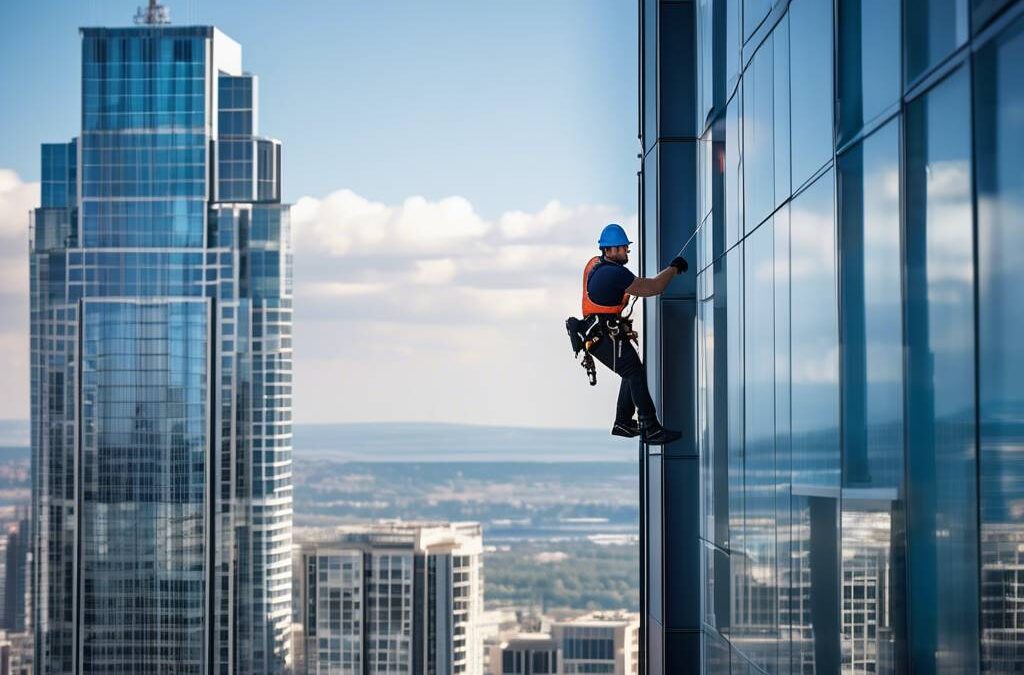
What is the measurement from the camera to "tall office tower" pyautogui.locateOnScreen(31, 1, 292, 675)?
55688 mm

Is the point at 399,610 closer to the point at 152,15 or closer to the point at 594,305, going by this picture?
the point at 152,15

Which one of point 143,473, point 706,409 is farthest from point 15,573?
point 706,409

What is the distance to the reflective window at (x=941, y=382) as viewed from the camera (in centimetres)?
345

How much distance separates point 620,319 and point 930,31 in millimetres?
3452

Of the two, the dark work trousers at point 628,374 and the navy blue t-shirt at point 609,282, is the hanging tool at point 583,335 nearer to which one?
the dark work trousers at point 628,374

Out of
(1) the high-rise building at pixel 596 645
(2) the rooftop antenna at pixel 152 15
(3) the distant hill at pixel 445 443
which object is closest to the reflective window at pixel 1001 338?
(1) the high-rise building at pixel 596 645

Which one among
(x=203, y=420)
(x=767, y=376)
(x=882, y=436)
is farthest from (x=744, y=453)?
(x=203, y=420)

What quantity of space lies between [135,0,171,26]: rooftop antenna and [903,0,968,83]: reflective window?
64656 millimetres

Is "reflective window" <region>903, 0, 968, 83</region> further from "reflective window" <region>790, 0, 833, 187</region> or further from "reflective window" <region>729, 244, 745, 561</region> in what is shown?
"reflective window" <region>729, 244, 745, 561</region>

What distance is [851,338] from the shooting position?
4.59 m

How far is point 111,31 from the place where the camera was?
206 feet

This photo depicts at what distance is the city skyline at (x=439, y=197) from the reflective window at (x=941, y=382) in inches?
2742

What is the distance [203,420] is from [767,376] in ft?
175

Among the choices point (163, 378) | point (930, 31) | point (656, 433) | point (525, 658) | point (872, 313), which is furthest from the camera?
point (163, 378)
